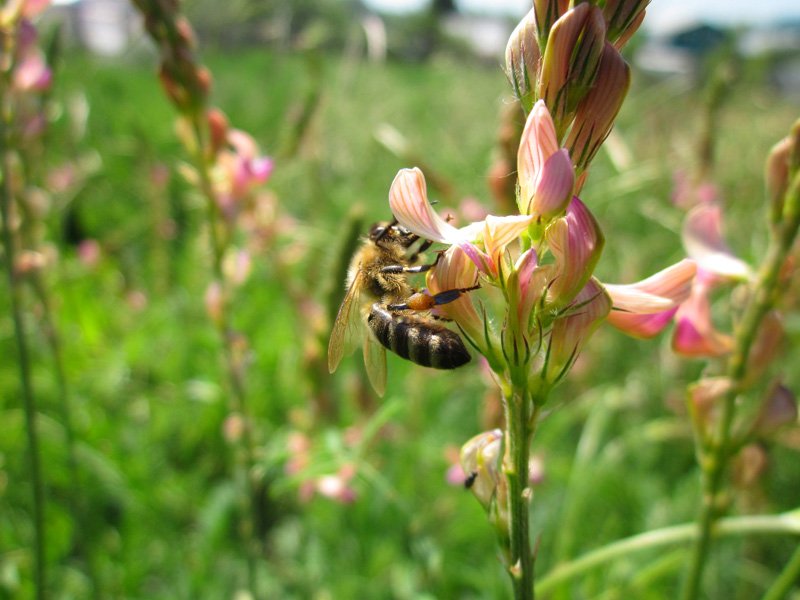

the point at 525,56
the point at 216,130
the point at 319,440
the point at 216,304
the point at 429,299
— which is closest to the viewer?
the point at 525,56

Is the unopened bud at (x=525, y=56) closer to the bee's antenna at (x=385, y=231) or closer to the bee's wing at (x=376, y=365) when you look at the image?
the bee's wing at (x=376, y=365)

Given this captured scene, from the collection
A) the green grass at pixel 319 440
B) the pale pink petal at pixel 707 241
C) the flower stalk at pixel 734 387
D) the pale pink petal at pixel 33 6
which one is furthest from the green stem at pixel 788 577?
the pale pink petal at pixel 33 6

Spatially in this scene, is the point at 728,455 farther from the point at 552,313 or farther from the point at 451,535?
the point at 451,535

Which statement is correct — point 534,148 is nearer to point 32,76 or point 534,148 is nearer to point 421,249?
point 421,249

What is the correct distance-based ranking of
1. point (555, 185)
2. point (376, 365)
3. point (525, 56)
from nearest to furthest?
point (555, 185), point (525, 56), point (376, 365)

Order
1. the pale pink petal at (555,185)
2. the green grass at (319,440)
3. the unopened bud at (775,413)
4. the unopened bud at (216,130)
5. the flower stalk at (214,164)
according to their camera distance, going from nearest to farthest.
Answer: the pale pink petal at (555,185) < the unopened bud at (775,413) < the flower stalk at (214,164) < the unopened bud at (216,130) < the green grass at (319,440)

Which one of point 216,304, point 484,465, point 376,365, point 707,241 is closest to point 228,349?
point 216,304
